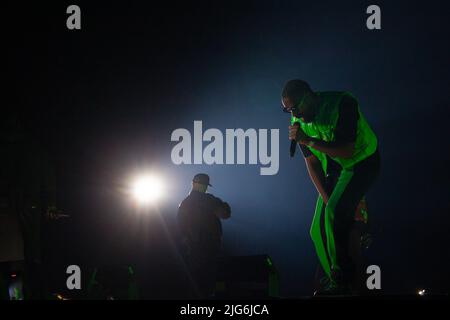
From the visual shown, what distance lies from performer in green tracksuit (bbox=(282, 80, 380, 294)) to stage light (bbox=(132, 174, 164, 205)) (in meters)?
1.48

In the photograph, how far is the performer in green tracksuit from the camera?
3.41 meters

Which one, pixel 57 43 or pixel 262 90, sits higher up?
pixel 57 43

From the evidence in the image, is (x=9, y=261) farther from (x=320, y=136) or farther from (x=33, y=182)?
(x=320, y=136)

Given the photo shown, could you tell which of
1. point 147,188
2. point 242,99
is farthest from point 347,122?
point 147,188

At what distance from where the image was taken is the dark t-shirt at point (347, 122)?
3.65 metres

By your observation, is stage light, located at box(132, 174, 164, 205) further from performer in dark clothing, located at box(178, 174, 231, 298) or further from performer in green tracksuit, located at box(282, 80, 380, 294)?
performer in green tracksuit, located at box(282, 80, 380, 294)

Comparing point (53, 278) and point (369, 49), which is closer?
point (53, 278)

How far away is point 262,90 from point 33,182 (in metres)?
2.17

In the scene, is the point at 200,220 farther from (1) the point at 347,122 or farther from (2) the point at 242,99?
(1) the point at 347,122

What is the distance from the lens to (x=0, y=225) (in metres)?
4.43

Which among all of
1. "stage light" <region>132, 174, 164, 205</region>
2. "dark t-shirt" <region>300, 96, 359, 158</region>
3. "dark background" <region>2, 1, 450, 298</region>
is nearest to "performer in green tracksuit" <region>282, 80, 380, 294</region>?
"dark t-shirt" <region>300, 96, 359, 158</region>

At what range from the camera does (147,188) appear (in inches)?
191

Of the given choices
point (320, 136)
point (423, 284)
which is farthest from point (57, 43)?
point (423, 284)
